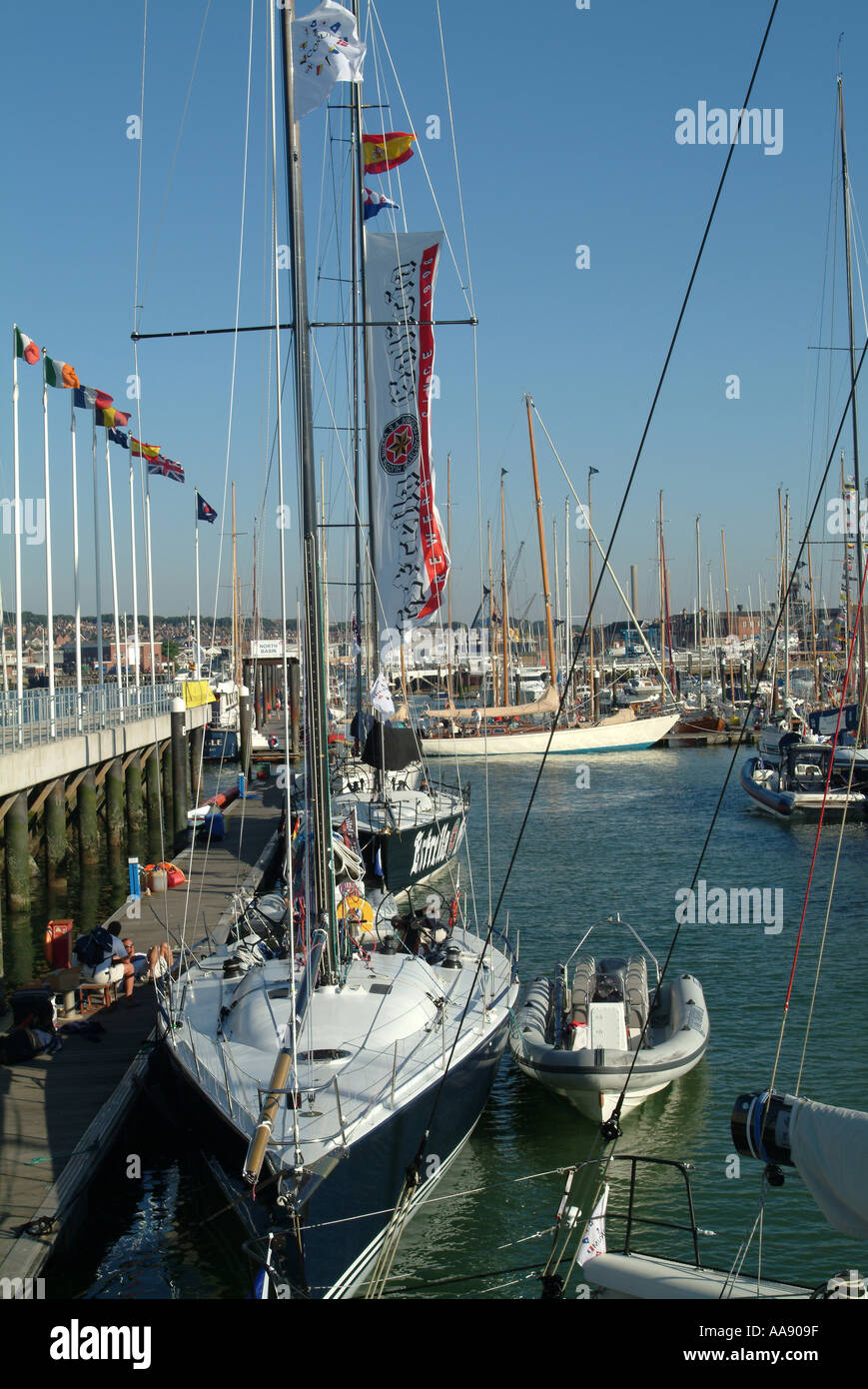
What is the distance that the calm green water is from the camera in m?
11.0

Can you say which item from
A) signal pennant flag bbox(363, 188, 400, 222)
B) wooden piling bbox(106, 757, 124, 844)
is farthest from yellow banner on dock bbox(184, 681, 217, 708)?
signal pennant flag bbox(363, 188, 400, 222)

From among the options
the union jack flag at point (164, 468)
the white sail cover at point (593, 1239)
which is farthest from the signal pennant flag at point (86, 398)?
the white sail cover at point (593, 1239)

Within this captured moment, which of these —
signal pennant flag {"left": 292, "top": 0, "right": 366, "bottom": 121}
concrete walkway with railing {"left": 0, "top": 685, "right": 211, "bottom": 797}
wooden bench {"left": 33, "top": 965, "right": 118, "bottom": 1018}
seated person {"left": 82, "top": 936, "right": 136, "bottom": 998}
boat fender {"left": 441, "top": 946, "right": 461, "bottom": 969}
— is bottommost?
wooden bench {"left": 33, "top": 965, "right": 118, "bottom": 1018}

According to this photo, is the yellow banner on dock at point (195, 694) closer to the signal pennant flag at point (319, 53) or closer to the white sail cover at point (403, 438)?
the white sail cover at point (403, 438)

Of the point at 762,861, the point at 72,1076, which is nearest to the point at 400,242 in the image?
the point at 72,1076

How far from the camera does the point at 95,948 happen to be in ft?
54.7

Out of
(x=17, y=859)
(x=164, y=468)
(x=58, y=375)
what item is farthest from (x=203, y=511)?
(x=17, y=859)

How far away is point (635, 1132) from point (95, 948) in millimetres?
8078

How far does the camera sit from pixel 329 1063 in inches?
424

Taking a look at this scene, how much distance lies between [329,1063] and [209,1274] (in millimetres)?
2307

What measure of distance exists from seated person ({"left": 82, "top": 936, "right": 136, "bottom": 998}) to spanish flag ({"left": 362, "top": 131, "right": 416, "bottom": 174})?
15198 mm

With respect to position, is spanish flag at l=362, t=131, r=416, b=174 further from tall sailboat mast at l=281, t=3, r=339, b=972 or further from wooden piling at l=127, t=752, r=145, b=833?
wooden piling at l=127, t=752, r=145, b=833

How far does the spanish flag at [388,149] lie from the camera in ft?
70.9
